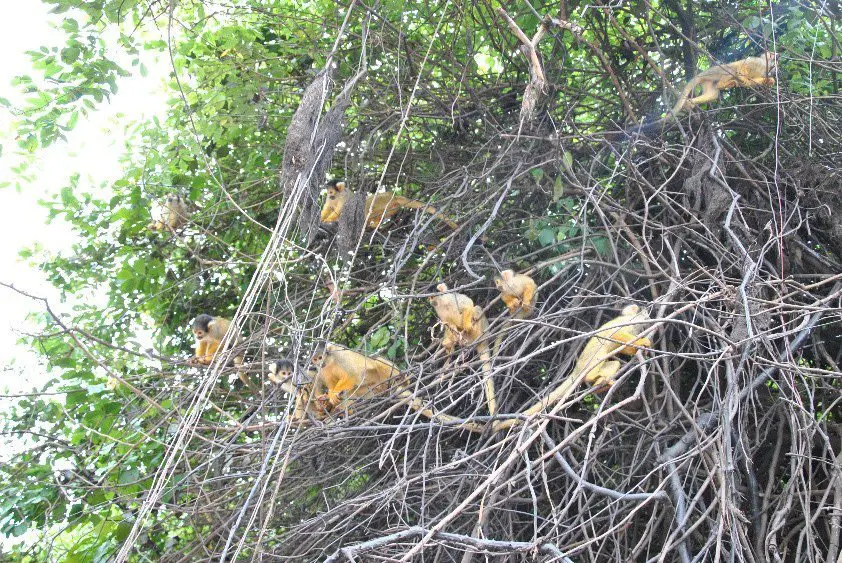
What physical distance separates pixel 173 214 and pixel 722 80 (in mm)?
3813

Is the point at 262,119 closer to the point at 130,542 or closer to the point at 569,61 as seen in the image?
the point at 569,61

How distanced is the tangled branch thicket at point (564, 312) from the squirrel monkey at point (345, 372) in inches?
4.9

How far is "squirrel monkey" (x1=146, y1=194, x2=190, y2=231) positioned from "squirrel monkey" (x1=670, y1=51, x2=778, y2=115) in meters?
3.34

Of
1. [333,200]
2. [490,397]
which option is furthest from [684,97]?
[333,200]

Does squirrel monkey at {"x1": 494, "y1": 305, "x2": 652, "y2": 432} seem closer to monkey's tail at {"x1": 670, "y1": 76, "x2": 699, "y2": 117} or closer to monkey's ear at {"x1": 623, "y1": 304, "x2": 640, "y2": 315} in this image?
monkey's ear at {"x1": 623, "y1": 304, "x2": 640, "y2": 315}

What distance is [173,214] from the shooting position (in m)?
5.80

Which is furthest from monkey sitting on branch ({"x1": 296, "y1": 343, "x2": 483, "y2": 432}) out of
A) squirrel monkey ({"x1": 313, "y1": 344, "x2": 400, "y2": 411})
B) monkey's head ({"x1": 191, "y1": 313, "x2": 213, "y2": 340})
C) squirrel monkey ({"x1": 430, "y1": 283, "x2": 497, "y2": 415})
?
monkey's head ({"x1": 191, "y1": 313, "x2": 213, "y2": 340})

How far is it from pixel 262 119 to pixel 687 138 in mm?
2733

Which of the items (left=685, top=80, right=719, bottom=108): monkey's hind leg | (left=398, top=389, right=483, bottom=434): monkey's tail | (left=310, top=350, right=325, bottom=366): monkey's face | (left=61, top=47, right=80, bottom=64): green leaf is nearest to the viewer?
(left=398, top=389, right=483, bottom=434): monkey's tail

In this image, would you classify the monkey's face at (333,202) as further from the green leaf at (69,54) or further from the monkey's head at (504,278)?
the green leaf at (69,54)

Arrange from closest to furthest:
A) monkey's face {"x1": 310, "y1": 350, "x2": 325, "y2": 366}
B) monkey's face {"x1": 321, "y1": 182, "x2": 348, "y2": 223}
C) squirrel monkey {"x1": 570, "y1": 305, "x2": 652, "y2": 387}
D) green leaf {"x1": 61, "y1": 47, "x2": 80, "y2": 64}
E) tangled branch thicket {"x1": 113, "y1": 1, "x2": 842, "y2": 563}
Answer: tangled branch thicket {"x1": 113, "y1": 1, "x2": 842, "y2": 563} < squirrel monkey {"x1": 570, "y1": 305, "x2": 652, "y2": 387} < monkey's face {"x1": 310, "y1": 350, "x2": 325, "y2": 366} < green leaf {"x1": 61, "y1": 47, "x2": 80, "y2": 64} < monkey's face {"x1": 321, "y1": 182, "x2": 348, "y2": 223}

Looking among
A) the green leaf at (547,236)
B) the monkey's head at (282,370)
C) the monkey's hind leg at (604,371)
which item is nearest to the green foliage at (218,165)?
the green leaf at (547,236)

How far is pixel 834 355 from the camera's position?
14.1ft

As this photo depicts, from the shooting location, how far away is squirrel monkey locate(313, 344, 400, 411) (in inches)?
172
